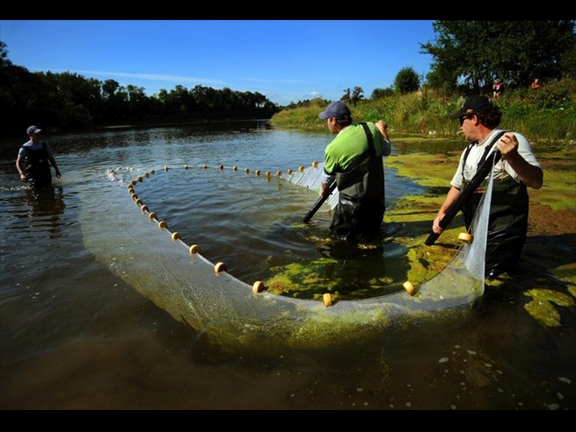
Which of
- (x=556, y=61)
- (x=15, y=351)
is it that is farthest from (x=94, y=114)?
(x=15, y=351)

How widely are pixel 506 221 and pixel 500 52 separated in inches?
1053

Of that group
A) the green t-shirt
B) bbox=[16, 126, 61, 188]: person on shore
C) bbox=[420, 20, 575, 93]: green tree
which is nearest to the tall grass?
bbox=[420, 20, 575, 93]: green tree

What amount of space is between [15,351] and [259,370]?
6.95 feet

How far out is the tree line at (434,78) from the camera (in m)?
23.6

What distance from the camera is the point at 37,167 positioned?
9.69 metres

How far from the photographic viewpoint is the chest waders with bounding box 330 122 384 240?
4.64 meters

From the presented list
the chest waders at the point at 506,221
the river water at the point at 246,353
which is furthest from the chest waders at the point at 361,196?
the chest waders at the point at 506,221

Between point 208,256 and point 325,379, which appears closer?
point 325,379

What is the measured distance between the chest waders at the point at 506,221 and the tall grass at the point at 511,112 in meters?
14.8

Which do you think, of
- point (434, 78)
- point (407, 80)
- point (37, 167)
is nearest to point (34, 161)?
point (37, 167)

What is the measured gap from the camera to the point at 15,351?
2.84 m
